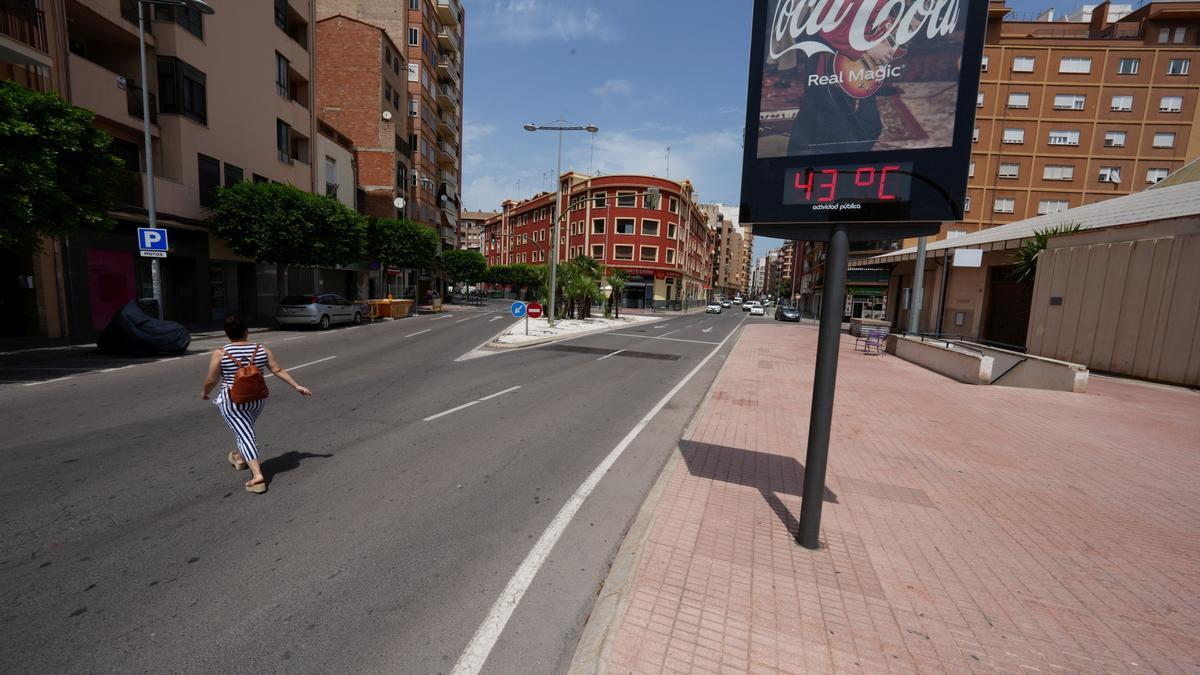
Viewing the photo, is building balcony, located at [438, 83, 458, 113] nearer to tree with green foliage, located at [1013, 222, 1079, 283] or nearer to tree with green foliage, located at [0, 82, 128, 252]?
tree with green foliage, located at [0, 82, 128, 252]

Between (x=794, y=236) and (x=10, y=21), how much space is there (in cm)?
2079

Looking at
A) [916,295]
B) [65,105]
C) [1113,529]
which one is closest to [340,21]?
[65,105]

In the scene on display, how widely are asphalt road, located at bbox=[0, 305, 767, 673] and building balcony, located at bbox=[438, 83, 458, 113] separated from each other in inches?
1822

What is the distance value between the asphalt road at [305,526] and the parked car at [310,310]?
37.3 feet

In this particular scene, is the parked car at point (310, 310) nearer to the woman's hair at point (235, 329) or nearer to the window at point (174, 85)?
the window at point (174, 85)

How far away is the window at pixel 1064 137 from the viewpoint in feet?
123

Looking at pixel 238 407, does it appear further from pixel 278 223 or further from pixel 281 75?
pixel 281 75

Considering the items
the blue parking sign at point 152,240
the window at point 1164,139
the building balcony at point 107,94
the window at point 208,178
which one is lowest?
the blue parking sign at point 152,240

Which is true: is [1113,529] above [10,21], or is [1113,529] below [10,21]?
below

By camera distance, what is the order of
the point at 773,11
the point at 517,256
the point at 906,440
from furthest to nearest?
the point at 517,256, the point at 906,440, the point at 773,11

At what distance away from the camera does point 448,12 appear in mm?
45250

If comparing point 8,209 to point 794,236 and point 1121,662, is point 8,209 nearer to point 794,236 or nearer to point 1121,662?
point 794,236

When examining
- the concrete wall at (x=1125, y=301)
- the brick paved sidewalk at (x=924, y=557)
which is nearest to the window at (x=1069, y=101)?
the concrete wall at (x=1125, y=301)

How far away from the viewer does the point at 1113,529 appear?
444cm
